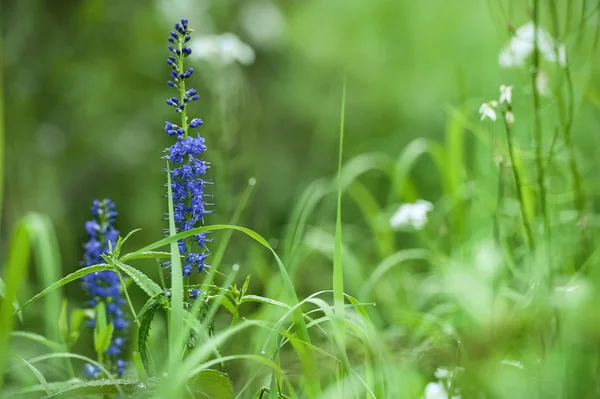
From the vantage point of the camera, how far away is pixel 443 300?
2.84 metres

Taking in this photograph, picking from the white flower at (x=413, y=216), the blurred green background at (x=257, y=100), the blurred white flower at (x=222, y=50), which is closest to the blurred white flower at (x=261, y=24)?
the blurred green background at (x=257, y=100)

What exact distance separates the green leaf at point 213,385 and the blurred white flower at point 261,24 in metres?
3.69

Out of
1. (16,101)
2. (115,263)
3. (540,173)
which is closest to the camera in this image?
(115,263)

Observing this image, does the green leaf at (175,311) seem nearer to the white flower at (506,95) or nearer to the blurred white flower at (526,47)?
the white flower at (506,95)

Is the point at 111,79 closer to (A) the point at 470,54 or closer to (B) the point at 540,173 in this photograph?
(A) the point at 470,54

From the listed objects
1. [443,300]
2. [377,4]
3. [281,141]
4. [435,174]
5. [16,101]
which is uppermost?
[377,4]

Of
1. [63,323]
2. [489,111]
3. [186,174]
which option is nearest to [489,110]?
[489,111]

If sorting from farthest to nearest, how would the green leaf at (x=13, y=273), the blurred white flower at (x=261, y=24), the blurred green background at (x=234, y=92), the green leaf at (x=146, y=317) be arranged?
1. the blurred white flower at (x=261, y=24)
2. the blurred green background at (x=234, y=92)
3. the green leaf at (x=146, y=317)
4. the green leaf at (x=13, y=273)

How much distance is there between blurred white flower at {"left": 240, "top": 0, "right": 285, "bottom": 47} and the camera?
15.0 ft

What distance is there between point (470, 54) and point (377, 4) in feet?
2.62

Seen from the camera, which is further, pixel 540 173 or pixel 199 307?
pixel 540 173

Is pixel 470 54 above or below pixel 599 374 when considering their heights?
above

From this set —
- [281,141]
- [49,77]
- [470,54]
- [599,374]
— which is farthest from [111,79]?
[599,374]

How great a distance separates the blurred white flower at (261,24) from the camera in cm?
458
